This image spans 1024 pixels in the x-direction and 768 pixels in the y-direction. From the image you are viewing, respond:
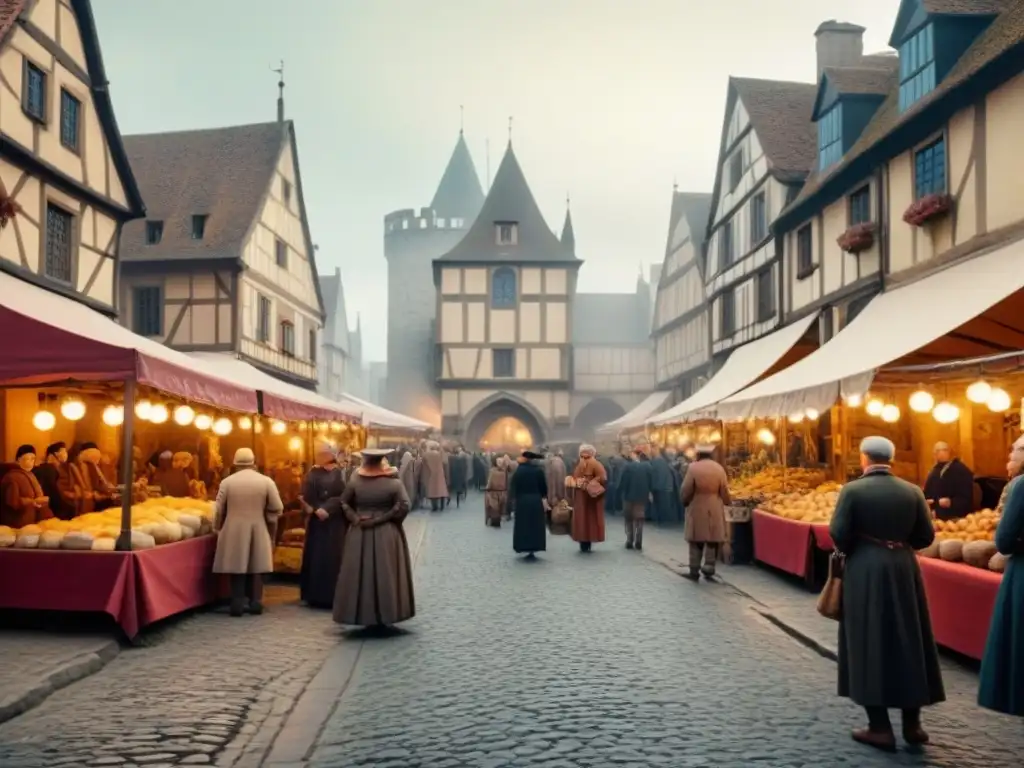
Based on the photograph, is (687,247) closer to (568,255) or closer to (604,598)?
(568,255)

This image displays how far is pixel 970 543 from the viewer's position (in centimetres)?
862

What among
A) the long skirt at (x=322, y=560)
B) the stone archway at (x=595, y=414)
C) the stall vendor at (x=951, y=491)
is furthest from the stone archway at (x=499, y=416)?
the long skirt at (x=322, y=560)

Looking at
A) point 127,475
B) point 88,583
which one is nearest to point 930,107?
point 127,475

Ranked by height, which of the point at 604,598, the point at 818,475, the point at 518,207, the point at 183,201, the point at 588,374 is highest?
the point at 518,207

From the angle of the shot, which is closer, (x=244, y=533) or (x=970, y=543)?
(x=970, y=543)

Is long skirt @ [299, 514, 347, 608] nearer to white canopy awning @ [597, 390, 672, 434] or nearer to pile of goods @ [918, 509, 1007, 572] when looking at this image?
pile of goods @ [918, 509, 1007, 572]

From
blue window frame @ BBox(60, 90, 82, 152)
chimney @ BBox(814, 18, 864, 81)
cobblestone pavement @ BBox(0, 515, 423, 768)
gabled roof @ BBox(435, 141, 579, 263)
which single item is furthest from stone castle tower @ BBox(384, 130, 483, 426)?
cobblestone pavement @ BBox(0, 515, 423, 768)

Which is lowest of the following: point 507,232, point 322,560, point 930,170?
point 322,560

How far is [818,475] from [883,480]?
11491 millimetres

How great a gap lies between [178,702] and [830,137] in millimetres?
17612

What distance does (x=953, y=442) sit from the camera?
16.7 m

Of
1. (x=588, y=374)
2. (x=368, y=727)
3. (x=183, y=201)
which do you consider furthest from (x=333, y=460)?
(x=588, y=374)

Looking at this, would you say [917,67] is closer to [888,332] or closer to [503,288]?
[888,332]

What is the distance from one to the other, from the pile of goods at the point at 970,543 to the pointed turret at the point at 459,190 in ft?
217
